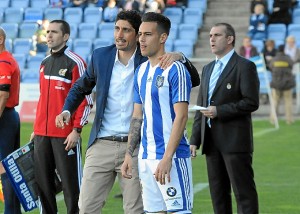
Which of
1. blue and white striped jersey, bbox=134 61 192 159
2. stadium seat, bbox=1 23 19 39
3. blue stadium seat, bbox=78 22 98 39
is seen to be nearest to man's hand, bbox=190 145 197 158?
blue and white striped jersey, bbox=134 61 192 159

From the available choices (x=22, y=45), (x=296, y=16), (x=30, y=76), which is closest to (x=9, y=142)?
(x=30, y=76)

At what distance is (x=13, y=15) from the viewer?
108ft

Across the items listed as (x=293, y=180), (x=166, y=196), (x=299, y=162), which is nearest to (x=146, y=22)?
(x=166, y=196)

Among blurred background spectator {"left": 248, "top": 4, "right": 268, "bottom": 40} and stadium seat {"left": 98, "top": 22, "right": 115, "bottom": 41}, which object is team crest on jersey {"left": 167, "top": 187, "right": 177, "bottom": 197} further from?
stadium seat {"left": 98, "top": 22, "right": 115, "bottom": 41}

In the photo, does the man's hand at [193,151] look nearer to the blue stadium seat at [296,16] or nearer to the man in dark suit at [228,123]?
the man in dark suit at [228,123]

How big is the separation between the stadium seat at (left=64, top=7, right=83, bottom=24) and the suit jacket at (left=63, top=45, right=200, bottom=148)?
2343 cm

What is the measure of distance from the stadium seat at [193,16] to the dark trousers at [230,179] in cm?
2126

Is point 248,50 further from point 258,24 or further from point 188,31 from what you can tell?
point 188,31

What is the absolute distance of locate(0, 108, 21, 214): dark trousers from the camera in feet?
34.9

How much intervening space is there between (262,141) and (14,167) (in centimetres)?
1164

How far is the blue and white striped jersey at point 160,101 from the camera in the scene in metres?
7.83

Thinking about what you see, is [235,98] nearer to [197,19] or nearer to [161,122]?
[161,122]

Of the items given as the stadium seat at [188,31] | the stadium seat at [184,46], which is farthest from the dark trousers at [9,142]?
the stadium seat at [188,31]

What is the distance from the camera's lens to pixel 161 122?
7.91m
